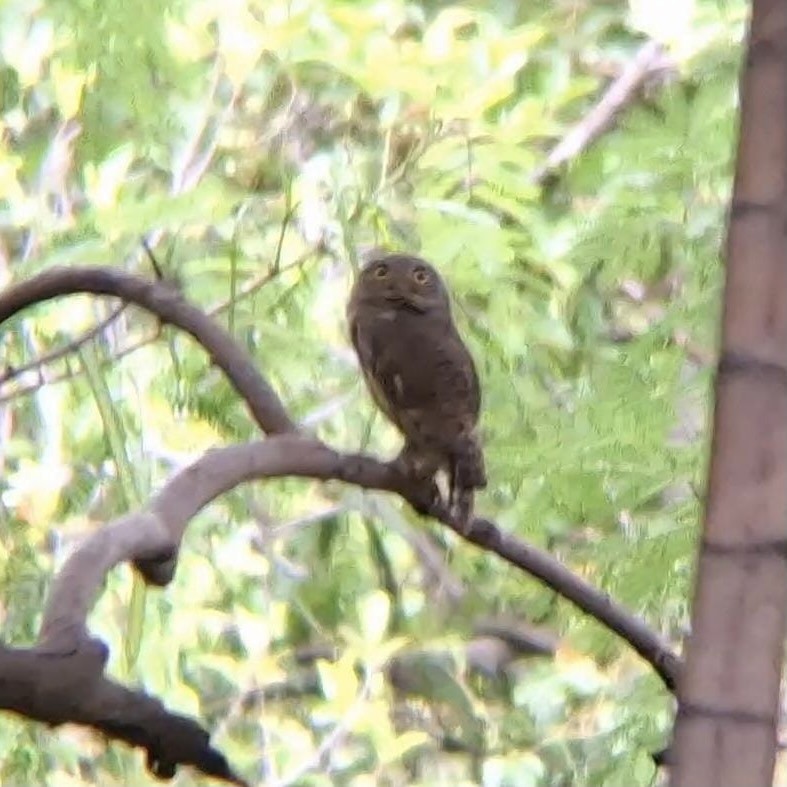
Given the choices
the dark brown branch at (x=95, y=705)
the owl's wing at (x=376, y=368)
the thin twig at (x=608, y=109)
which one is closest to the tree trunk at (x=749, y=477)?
the dark brown branch at (x=95, y=705)

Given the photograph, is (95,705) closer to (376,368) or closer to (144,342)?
(376,368)

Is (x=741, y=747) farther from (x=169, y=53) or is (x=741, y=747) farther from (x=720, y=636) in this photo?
(x=169, y=53)

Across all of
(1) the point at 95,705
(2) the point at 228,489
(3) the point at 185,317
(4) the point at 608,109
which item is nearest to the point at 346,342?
(4) the point at 608,109

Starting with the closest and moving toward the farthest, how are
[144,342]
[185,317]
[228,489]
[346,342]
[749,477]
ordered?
[749,477] → [228,489] → [185,317] → [144,342] → [346,342]

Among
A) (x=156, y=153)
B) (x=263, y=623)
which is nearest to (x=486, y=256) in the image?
(x=156, y=153)

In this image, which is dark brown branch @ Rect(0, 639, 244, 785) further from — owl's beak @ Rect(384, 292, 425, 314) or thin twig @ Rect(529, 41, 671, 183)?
thin twig @ Rect(529, 41, 671, 183)

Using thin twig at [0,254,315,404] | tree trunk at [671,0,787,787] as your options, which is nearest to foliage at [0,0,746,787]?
thin twig at [0,254,315,404]

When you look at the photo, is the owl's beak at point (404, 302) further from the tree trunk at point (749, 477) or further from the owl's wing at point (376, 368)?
the tree trunk at point (749, 477)
